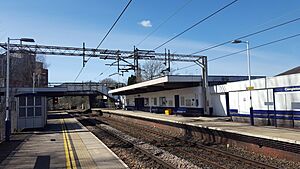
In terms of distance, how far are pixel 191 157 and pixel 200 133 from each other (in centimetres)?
618

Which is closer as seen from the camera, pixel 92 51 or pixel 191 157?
pixel 191 157

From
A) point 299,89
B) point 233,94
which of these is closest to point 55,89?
point 233,94

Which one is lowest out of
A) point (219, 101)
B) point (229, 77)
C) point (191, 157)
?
point (191, 157)

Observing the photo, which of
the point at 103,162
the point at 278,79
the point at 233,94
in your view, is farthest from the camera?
the point at 233,94

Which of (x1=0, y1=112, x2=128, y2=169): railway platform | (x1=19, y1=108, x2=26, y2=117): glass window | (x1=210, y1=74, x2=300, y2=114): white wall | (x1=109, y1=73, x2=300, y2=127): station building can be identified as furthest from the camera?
(x1=19, y1=108, x2=26, y2=117): glass window

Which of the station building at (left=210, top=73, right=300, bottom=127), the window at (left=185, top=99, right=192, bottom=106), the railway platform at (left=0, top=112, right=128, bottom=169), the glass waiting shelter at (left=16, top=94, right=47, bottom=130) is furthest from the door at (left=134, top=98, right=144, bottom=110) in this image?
the railway platform at (left=0, top=112, right=128, bottom=169)

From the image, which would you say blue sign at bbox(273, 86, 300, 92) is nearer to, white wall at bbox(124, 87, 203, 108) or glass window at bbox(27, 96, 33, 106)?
white wall at bbox(124, 87, 203, 108)

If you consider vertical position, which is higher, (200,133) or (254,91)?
(254,91)

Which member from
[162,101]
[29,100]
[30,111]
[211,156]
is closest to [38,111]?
[30,111]

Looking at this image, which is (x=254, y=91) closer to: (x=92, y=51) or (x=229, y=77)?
(x=92, y=51)

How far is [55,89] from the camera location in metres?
56.1

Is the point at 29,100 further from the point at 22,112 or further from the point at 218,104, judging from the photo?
the point at 218,104

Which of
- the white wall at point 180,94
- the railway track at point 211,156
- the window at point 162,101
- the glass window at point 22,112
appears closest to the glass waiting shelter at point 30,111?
the glass window at point 22,112

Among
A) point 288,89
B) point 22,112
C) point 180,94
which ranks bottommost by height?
point 22,112
